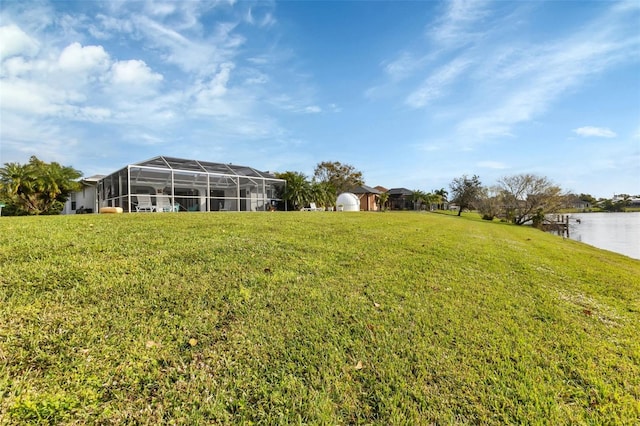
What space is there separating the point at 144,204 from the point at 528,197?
40403 millimetres

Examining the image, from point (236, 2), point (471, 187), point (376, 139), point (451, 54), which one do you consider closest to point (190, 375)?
point (236, 2)

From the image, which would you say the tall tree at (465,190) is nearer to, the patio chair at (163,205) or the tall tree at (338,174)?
the tall tree at (338,174)

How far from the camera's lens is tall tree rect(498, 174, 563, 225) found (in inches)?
1275

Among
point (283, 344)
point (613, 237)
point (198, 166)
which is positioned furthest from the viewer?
point (613, 237)

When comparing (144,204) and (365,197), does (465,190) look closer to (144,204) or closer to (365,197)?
(365,197)

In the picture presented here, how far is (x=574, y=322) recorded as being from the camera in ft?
11.1

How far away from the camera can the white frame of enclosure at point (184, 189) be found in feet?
48.7

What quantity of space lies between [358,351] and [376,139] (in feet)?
62.5

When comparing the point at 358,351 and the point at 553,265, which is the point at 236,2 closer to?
the point at 358,351

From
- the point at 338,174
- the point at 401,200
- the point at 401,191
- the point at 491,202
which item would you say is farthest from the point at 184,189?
the point at 401,191

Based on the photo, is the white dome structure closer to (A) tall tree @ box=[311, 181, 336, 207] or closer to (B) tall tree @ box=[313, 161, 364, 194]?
(A) tall tree @ box=[311, 181, 336, 207]

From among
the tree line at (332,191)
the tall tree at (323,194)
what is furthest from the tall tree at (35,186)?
the tall tree at (323,194)

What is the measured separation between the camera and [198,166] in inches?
656

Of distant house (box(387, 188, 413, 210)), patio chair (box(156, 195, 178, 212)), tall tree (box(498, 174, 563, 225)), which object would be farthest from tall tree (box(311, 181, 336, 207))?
distant house (box(387, 188, 413, 210))
